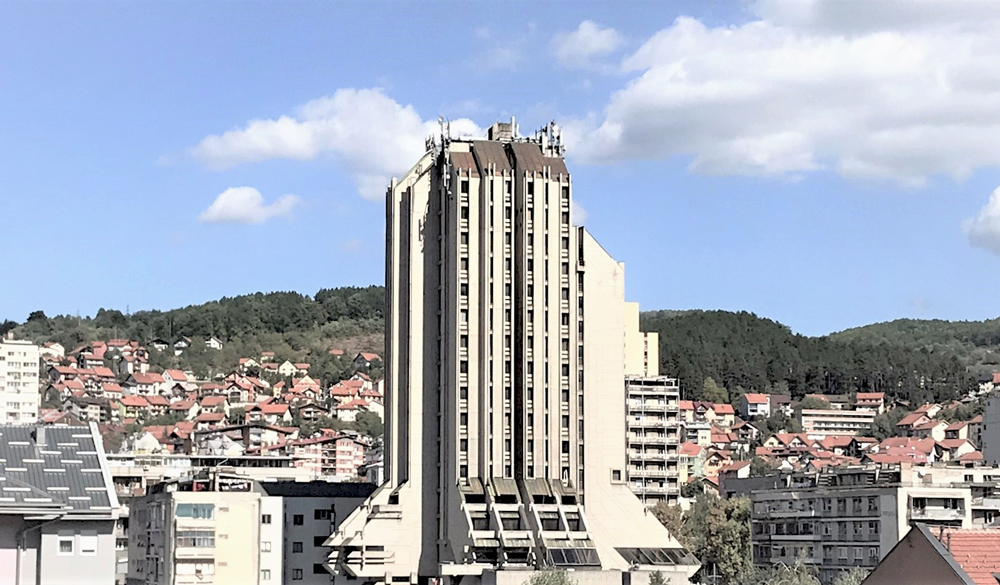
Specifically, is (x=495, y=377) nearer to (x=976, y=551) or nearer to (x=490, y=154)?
(x=490, y=154)

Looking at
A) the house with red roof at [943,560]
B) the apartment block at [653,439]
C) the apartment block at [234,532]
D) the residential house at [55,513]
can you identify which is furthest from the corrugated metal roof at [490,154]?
the house with red roof at [943,560]

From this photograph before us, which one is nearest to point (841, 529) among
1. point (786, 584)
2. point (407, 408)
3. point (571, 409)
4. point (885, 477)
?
point (885, 477)

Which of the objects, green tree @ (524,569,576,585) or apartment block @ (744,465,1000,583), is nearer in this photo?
green tree @ (524,569,576,585)

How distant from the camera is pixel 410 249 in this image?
384 feet

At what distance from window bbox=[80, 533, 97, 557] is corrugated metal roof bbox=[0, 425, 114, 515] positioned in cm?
67

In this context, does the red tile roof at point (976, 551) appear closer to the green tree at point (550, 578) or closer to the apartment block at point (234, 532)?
the green tree at point (550, 578)

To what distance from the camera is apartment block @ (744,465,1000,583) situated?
12538cm

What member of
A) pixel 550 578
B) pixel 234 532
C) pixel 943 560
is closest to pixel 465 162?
pixel 550 578

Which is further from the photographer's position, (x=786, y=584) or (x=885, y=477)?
(x=885, y=477)

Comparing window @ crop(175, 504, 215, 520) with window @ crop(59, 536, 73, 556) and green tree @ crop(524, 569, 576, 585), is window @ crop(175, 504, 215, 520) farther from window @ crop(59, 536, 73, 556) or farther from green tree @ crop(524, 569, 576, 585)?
window @ crop(59, 536, 73, 556)

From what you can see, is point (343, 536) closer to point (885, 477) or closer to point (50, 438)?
point (885, 477)

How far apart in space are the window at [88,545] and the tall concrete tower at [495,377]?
6590cm

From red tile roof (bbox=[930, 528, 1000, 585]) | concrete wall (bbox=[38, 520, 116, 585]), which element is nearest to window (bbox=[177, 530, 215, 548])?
concrete wall (bbox=[38, 520, 116, 585])

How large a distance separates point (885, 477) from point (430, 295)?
3972cm
